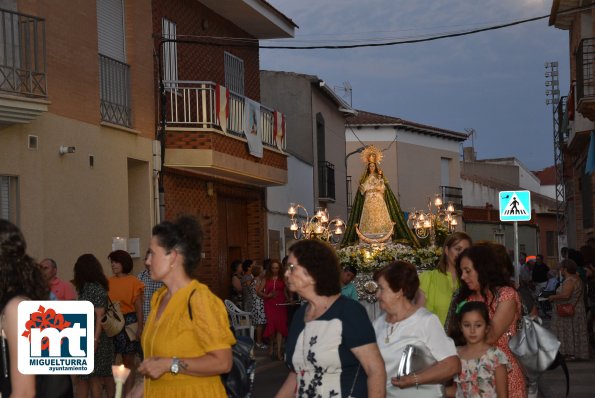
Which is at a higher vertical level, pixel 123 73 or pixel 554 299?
pixel 123 73

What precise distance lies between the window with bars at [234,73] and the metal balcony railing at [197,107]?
247 centimetres

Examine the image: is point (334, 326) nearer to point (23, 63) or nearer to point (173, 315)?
point (173, 315)

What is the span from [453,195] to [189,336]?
53.8 metres

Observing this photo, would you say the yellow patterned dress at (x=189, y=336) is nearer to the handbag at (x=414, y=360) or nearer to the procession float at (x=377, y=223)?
the handbag at (x=414, y=360)

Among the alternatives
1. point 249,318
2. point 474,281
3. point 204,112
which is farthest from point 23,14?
point 474,281

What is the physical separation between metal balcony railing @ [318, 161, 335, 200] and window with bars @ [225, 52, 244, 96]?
10.8 metres

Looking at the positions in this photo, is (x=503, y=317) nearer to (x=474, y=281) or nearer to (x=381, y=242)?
(x=474, y=281)

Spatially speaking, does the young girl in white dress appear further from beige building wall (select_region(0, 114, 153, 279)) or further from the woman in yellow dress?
beige building wall (select_region(0, 114, 153, 279))

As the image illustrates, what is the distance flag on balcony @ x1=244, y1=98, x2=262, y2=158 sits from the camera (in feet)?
83.2

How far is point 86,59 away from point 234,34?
936cm

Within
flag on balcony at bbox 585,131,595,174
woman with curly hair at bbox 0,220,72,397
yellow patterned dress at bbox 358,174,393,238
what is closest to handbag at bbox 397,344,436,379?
woman with curly hair at bbox 0,220,72,397

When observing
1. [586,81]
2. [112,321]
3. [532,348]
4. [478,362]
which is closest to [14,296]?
[478,362]

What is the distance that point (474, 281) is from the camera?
827cm

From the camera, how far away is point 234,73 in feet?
92.9
